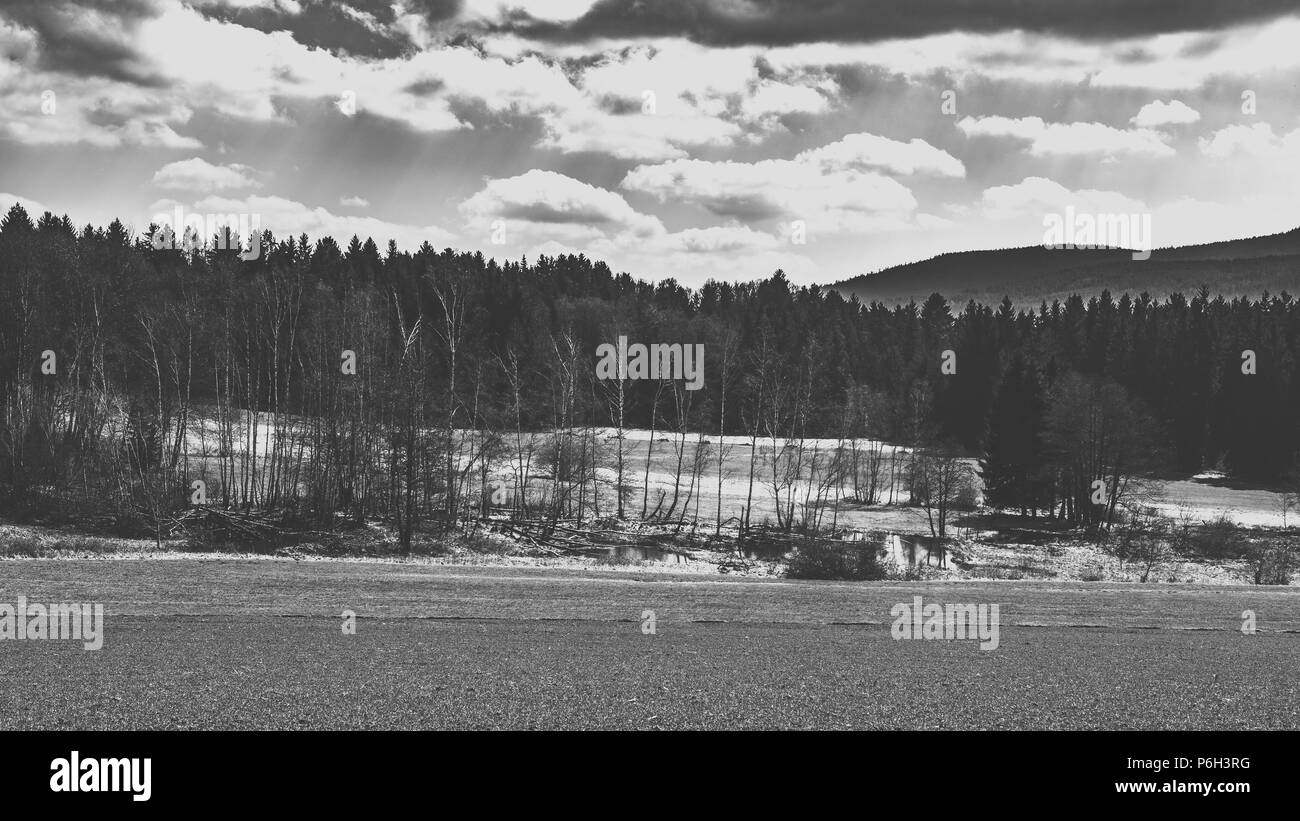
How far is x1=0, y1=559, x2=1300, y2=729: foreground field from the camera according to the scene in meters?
14.1

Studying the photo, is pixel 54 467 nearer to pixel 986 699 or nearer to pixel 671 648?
pixel 671 648

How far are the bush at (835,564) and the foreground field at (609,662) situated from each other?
8.46 m

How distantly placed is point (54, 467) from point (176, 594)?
30.7 m

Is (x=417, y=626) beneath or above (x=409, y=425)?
beneath

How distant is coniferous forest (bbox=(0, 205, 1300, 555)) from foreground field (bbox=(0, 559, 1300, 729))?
23.8m

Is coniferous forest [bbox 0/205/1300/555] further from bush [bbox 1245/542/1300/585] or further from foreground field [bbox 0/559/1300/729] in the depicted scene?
foreground field [bbox 0/559/1300/729]

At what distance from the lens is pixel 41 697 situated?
14.4m

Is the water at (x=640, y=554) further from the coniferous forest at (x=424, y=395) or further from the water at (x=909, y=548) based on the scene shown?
the water at (x=909, y=548)

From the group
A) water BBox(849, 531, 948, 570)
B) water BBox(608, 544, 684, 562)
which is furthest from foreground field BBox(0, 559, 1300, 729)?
water BBox(849, 531, 948, 570)

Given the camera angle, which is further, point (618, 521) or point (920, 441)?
point (920, 441)

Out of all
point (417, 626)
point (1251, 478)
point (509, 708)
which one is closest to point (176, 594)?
point (417, 626)

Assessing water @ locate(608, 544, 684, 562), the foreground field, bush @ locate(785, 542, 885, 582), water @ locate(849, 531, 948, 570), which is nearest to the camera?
the foreground field

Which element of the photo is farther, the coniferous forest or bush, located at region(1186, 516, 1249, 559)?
bush, located at region(1186, 516, 1249, 559)

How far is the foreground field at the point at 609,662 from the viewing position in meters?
14.1
